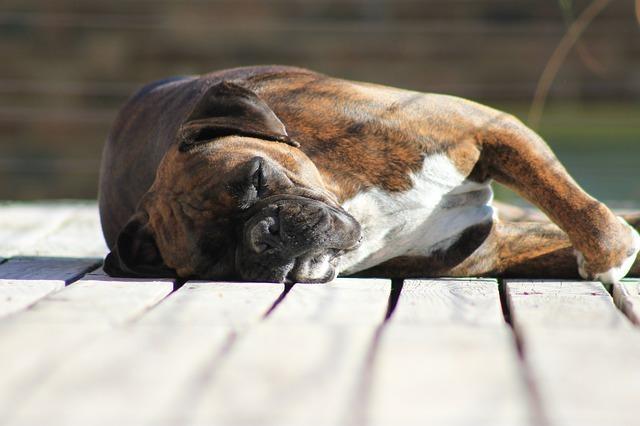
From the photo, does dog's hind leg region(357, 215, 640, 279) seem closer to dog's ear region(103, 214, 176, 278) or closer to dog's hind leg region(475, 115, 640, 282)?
dog's hind leg region(475, 115, 640, 282)

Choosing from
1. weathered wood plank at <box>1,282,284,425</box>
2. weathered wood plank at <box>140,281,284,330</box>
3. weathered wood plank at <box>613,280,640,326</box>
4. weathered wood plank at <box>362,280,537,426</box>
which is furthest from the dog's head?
weathered wood plank at <box>613,280,640,326</box>

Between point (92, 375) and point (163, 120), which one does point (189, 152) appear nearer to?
point (163, 120)

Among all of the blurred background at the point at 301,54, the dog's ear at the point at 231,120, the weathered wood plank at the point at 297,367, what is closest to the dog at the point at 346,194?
the dog's ear at the point at 231,120

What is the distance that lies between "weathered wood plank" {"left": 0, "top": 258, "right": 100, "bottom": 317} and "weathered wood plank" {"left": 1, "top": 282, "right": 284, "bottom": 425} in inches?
16.5

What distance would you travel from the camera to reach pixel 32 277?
11.9 feet

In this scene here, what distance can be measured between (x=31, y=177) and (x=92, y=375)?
23.0ft

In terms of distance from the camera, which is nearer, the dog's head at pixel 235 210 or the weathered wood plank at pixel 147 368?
the weathered wood plank at pixel 147 368

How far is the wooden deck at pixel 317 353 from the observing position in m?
1.96

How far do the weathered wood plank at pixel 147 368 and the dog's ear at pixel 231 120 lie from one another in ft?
2.40

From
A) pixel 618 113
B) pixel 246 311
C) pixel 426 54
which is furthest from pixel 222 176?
pixel 618 113

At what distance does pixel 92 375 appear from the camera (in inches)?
86.1

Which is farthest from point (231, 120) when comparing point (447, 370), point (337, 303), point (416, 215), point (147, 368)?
point (447, 370)

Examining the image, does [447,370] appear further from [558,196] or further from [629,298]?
[558,196]

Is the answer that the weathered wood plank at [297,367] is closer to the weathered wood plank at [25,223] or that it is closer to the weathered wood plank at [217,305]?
the weathered wood plank at [217,305]
